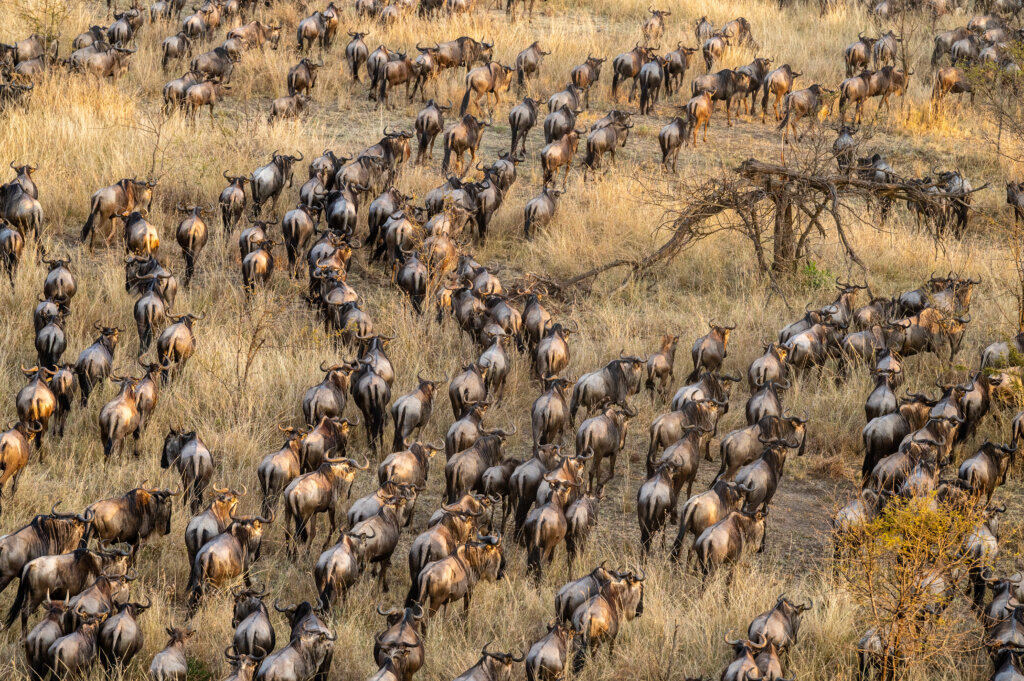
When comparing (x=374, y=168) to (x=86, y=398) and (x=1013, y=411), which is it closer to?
(x=86, y=398)

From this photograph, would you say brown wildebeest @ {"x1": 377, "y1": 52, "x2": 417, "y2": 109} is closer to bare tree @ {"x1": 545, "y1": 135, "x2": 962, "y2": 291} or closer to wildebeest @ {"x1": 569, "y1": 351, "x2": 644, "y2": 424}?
bare tree @ {"x1": 545, "y1": 135, "x2": 962, "y2": 291}

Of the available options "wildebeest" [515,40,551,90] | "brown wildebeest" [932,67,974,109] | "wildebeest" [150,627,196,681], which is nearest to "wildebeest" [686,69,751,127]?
"wildebeest" [515,40,551,90]

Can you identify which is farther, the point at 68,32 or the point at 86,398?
the point at 68,32

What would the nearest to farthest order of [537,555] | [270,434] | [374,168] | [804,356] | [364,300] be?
[537,555]
[270,434]
[804,356]
[364,300]
[374,168]

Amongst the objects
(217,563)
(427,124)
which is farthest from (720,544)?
(427,124)

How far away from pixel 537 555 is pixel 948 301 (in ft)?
18.2

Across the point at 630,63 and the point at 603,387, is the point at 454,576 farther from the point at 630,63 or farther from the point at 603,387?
the point at 630,63

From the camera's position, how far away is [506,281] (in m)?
12.8

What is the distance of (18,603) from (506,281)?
6934 mm

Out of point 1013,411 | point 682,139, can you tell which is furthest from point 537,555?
point 682,139

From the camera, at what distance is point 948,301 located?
11.3 metres

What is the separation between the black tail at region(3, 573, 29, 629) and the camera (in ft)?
Result: 21.9

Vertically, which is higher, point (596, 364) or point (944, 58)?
point (944, 58)

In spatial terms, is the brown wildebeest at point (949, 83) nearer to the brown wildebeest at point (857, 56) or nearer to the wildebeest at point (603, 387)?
the brown wildebeest at point (857, 56)
